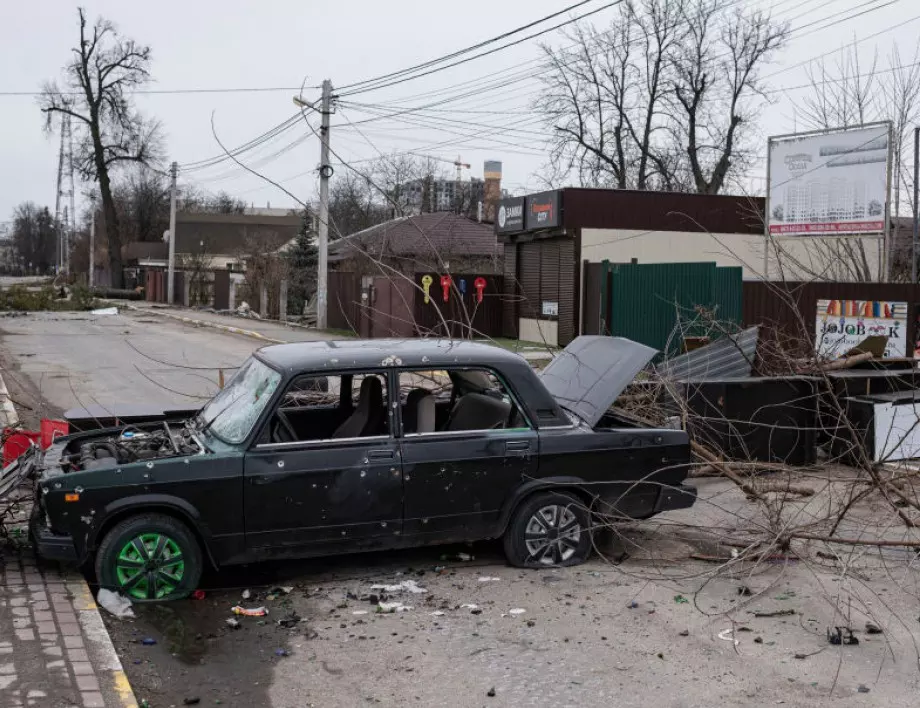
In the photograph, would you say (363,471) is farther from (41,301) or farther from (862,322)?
(41,301)

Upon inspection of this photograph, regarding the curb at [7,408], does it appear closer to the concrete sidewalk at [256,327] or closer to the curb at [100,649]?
the curb at [100,649]

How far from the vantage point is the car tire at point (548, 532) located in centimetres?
629

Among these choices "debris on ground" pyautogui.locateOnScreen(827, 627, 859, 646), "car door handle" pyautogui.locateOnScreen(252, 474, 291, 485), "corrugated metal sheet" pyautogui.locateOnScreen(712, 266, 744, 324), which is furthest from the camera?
"corrugated metal sheet" pyautogui.locateOnScreen(712, 266, 744, 324)

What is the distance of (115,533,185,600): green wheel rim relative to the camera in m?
5.64

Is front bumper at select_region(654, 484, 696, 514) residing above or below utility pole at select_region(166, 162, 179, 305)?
below

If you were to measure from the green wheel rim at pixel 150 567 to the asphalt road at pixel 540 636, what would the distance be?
14 cm

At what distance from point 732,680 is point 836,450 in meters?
6.23

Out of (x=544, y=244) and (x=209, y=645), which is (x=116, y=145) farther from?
(x=209, y=645)

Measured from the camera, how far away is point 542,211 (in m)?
24.8

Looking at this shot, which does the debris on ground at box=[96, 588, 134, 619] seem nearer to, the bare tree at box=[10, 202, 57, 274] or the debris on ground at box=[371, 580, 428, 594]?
the debris on ground at box=[371, 580, 428, 594]

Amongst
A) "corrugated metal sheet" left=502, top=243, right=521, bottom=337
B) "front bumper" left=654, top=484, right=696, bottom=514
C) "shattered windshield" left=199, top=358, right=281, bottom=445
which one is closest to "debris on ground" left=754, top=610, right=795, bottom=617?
"front bumper" left=654, top=484, right=696, bottom=514

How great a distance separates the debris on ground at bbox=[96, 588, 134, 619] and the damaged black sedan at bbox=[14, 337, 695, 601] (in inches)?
2.6

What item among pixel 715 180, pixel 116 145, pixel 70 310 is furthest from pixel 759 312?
pixel 116 145

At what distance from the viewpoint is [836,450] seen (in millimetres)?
10383
